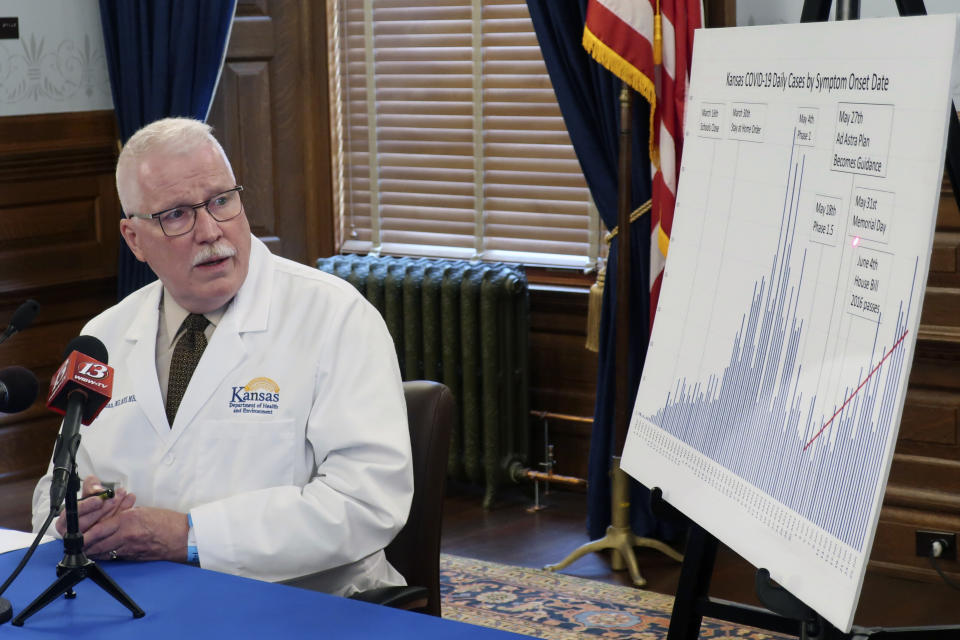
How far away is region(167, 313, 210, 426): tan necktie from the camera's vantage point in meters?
2.12

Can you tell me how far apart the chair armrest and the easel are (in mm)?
407

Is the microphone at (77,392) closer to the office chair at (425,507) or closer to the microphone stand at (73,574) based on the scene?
the microphone stand at (73,574)

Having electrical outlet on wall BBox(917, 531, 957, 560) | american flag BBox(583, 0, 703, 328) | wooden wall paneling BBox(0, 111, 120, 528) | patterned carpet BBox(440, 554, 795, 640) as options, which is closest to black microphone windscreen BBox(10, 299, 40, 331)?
patterned carpet BBox(440, 554, 795, 640)

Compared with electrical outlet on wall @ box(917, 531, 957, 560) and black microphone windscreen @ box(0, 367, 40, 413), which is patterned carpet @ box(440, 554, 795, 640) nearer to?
electrical outlet on wall @ box(917, 531, 957, 560)

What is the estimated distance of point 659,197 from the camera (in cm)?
359

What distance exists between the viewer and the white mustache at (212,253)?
2143 mm

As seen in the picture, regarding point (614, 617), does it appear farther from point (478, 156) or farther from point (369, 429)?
point (478, 156)

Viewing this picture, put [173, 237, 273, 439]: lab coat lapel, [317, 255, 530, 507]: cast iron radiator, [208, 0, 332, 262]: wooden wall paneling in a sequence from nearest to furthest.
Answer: [173, 237, 273, 439]: lab coat lapel → [317, 255, 530, 507]: cast iron radiator → [208, 0, 332, 262]: wooden wall paneling

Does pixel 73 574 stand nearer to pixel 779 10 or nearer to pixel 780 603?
pixel 780 603

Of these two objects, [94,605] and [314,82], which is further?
[314,82]

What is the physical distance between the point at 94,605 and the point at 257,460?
0.48 meters

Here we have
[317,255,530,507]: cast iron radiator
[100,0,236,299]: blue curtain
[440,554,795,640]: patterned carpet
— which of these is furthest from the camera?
[100,0,236,299]: blue curtain

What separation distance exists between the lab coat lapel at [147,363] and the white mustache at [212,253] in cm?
16

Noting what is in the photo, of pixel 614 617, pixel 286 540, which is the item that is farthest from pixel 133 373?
pixel 614 617
